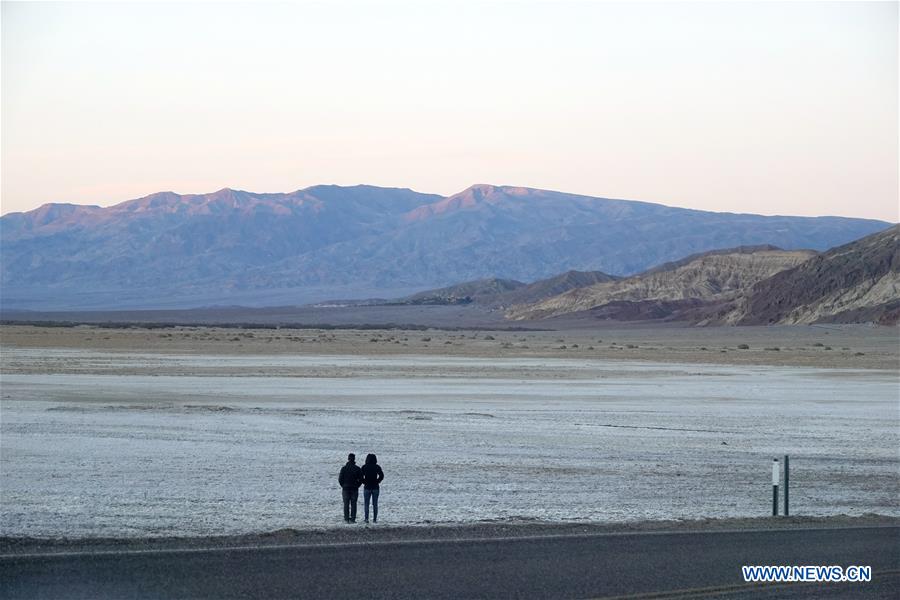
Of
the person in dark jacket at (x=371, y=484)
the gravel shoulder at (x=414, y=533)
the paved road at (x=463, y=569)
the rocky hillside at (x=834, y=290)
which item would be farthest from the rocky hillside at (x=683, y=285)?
the paved road at (x=463, y=569)

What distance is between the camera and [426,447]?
22547 millimetres

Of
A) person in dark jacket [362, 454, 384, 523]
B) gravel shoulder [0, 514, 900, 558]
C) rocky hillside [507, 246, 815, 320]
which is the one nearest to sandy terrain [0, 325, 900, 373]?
person in dark jacket [362, 454, 384, 523]

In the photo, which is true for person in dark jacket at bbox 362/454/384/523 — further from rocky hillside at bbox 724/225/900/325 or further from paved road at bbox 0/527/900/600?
rocky hillside at bbox 724/225/900/325

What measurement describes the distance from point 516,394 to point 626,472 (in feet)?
55.5

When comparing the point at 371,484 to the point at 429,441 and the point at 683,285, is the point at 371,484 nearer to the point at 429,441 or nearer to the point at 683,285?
the point at 429,441

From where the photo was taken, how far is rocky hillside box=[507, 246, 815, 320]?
14812 centimetres

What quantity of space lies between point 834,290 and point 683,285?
4005cm

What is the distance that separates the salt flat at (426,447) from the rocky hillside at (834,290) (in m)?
66.2

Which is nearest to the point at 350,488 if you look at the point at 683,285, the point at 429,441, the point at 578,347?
the point at 429,441

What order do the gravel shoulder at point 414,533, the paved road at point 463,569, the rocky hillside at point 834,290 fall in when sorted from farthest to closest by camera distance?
the rocky hillside at point 834,290 < the gravel shoulder at point 414,533 < the paved road at point 463,569

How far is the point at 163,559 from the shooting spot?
38.1 ft

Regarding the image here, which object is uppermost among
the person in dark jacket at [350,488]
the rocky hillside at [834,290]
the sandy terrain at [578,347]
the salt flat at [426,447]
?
the rocky hillside at [834,290]

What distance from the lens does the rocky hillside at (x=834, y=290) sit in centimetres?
10712

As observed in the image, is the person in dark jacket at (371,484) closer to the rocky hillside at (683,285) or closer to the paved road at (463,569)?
the paved road at (463,569)
